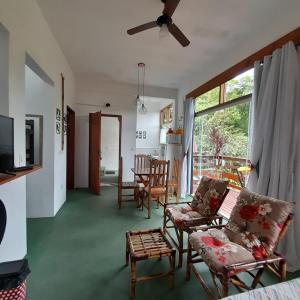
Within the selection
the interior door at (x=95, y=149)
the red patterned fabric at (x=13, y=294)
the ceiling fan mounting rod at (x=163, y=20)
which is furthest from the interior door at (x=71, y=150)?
the red patterned fabric at (x=13, y=294)

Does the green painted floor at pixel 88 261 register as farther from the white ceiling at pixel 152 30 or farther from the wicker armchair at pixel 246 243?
the white ceiling at pixel 152 30

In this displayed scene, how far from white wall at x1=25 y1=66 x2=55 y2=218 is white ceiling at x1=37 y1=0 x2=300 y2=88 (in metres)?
0.81

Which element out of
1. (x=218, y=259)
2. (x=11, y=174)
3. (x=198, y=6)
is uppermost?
(x=198, y=6)

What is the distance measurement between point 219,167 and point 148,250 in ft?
9.19

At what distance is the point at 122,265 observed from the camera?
80.7 inches

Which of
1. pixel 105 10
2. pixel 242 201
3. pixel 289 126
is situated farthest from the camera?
pixel 105 10

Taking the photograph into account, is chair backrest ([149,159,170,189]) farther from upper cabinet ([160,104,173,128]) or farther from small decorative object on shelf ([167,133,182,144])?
upper cabinet ([160,104,173,128])

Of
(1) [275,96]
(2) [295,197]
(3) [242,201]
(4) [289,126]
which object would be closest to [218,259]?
(3) [242,201]

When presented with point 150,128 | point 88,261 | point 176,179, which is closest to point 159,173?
point 176,179

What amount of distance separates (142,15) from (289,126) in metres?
2.13

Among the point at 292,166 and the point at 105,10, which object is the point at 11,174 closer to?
the point at 105,10

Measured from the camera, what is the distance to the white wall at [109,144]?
7.35 m

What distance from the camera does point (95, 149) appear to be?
4.61 meters

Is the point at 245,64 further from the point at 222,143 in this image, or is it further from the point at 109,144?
the point at 109,144
